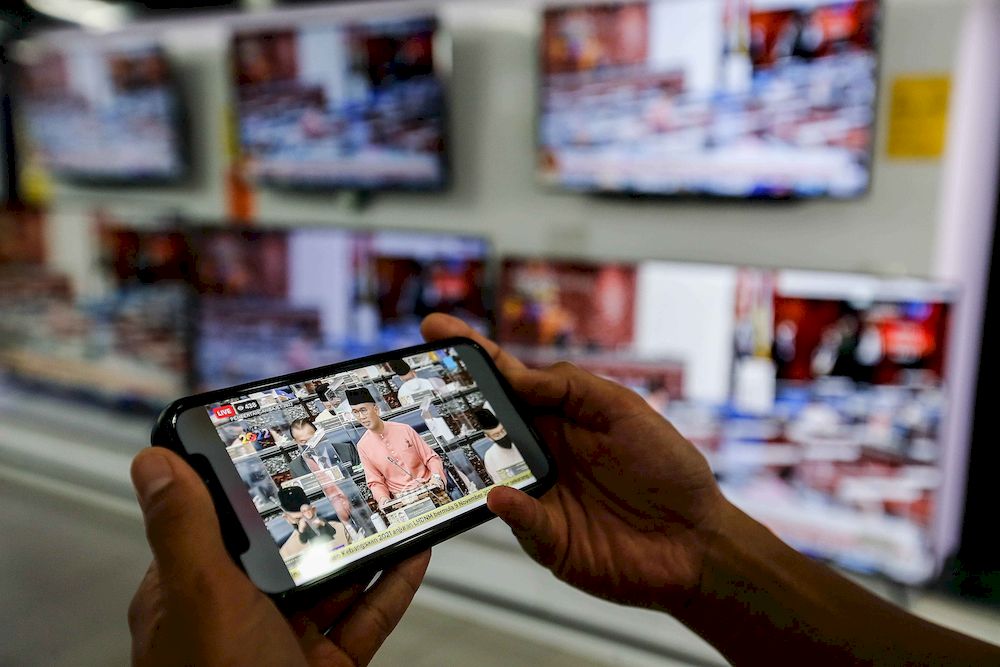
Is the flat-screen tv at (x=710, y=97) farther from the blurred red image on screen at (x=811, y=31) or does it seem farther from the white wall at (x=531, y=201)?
the white wall at (x=531, y=201)

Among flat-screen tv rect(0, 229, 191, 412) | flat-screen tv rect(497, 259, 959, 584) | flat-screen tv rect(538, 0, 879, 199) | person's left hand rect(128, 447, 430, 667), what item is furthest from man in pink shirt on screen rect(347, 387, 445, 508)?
flat-screen tv rect(0, 229, 191, 412)

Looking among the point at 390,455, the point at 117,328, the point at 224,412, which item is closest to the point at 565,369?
the point at 390,455

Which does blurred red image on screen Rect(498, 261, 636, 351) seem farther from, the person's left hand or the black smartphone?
the person's left hand

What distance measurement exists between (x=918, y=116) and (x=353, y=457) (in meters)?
1.31

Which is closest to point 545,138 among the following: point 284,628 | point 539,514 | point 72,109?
point 539,514

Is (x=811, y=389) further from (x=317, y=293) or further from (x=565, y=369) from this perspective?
(x=317, y=293)

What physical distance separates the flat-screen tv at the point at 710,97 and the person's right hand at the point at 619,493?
892 millimetres

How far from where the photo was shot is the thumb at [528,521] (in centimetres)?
61

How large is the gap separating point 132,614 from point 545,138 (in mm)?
1362

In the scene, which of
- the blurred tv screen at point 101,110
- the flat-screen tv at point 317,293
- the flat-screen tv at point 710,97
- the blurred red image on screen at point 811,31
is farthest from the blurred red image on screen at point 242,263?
the blurred red image on screen at point 811,31

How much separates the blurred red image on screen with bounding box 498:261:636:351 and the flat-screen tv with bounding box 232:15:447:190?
374mm

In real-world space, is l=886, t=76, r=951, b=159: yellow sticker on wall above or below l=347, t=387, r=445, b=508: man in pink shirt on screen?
above

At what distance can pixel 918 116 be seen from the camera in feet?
4.59

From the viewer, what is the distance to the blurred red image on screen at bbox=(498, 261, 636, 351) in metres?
1.54
